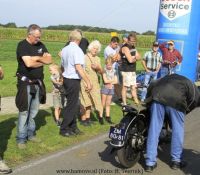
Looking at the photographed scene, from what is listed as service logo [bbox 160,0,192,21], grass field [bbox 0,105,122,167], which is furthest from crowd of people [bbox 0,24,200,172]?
service logo [bbox 160,0,192,21]

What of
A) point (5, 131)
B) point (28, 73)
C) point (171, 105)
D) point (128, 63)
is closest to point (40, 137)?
point (5, 131)

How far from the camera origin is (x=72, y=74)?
26.7 ft

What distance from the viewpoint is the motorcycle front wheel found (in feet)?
20.8

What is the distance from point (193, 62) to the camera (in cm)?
1391

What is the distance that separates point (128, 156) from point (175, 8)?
781 centimetres

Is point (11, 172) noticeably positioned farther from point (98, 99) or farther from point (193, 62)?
point (193, 62)

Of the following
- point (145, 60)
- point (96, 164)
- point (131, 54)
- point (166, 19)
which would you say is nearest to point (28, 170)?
point (96, 164)

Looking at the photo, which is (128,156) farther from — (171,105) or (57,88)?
(57,88)

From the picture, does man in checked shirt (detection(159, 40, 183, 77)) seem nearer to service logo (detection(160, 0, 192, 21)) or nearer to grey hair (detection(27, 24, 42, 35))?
service logo (detection(160, 0, 192, 21))

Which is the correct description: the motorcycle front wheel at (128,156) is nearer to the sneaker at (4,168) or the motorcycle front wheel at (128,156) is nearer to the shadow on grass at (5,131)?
the sneaker at (4,168)

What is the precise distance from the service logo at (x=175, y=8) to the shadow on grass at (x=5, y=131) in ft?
20.9

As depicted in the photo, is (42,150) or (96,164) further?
(42,150)

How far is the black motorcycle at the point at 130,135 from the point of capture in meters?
6.30

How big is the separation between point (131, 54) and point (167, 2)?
293 centimetres
